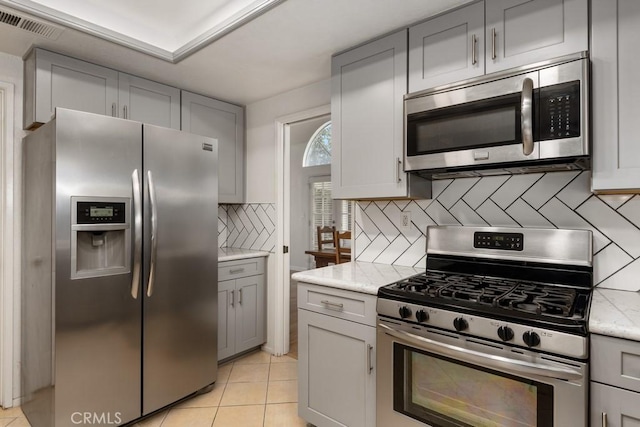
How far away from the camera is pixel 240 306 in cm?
296

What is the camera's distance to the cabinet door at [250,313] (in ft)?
9.70

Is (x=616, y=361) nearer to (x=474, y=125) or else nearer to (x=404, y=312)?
(x=404, y=312)

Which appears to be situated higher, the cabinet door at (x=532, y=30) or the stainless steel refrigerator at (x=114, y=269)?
the cabinet door at (x=532, y=30)

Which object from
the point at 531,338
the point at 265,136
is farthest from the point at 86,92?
the point at 531,338

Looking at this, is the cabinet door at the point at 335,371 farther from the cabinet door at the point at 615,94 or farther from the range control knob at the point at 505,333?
the cabinet door at the point at 615,94

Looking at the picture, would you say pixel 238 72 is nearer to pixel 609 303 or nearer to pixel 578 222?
pixel 578 222

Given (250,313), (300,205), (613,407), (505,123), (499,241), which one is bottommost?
(250,313)

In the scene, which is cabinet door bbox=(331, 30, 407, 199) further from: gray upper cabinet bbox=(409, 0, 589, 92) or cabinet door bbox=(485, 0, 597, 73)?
cabinet door bbox=(485, 0, 597, 73)

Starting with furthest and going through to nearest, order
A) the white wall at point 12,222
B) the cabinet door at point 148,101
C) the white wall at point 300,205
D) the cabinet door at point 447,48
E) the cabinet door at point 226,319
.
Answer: the white wall at point 300,205 < the cabinet door at point 226,319 < the cabinet door at point 148,101 < the white wall at point 12,222 < the cabinet door at point 447,48

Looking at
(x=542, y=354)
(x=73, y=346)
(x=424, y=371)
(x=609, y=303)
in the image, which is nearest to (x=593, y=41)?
(x=609, y=303)

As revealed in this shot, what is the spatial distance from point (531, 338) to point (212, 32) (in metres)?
2.21

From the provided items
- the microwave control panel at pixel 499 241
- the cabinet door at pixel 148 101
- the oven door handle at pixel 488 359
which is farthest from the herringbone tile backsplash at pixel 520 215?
the cabinet door at pixel 148 101

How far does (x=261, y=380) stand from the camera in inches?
104

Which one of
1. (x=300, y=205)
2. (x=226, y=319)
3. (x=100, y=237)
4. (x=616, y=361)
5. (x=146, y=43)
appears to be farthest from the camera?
(x=300, y=205)
